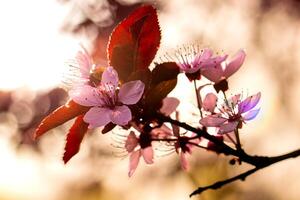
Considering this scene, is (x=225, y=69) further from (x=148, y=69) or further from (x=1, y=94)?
(x=1, y=94)

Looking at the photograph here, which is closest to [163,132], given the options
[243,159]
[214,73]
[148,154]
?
[148,154]

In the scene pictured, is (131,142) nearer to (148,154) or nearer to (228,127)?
(148,154)

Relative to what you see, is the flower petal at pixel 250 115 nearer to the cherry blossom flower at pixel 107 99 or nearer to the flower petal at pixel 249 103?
the flower petal at pixel 249 103

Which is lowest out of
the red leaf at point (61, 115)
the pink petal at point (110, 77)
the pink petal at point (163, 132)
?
the pink petal at point (163, 132)

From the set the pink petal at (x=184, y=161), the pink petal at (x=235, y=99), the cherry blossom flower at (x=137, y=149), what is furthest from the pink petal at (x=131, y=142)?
the pink petal at (x=235, y=99)

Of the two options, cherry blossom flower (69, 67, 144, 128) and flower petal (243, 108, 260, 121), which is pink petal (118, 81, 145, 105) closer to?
cherry blossom flower (69, 67, 144, 128)

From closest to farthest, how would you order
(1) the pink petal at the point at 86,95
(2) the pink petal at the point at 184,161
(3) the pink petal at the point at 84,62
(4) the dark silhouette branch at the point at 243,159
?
(4) the dark silhouette branch at the point at 243,159, (1) the pink petal at the point at 86,95, (3) the pink petal at the point at 84,62, (2) the pink petal at the point at 184,161

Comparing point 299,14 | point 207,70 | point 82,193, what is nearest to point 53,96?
Answer: point 82,193
